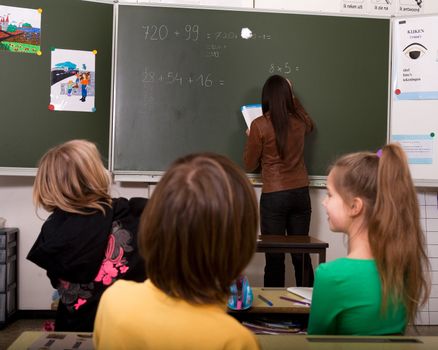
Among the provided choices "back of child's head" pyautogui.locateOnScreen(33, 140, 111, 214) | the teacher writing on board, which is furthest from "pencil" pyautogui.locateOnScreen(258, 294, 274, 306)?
the teacher writing on board

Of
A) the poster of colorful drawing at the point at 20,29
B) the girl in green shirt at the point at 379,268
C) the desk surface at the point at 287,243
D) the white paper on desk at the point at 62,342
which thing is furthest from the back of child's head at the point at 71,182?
the poster of colorful drawing at the point at 20,29

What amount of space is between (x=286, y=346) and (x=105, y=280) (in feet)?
2.53

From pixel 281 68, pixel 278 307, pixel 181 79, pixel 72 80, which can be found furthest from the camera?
pixel 281 68

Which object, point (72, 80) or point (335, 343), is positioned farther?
point (72, 80)

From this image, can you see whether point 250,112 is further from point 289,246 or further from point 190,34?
point 289,246

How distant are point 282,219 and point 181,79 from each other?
1.16 m

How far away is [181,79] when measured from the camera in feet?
11.3

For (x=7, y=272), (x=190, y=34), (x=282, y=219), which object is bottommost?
(x=7, y=272)

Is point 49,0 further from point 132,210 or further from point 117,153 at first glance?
point 132,210

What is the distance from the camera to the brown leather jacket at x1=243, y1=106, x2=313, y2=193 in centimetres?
328

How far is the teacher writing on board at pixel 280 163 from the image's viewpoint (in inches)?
128

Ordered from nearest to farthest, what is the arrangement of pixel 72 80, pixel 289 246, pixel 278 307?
1. pixel 278 307
2. pixel 289 246
3. pixel 72 80

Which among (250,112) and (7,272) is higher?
(250,112)

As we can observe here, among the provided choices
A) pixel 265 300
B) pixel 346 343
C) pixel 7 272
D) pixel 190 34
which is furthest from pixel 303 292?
pixel 7 272
